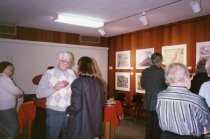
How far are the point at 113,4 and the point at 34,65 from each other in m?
4.04

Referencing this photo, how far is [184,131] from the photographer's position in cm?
210

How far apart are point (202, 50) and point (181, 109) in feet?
14.9

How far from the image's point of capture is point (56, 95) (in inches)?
115

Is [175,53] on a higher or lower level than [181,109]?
higher

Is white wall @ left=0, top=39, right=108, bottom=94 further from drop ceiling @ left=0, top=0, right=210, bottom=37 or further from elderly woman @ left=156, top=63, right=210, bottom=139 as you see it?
elderly woman @ left=156, top=63, right=210, bottom=139

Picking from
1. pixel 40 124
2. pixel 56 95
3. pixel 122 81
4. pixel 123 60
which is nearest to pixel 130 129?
pixel 122 81

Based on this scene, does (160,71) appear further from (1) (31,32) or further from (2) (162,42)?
(1) (31,32)

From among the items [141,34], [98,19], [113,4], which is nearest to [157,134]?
[113,4]

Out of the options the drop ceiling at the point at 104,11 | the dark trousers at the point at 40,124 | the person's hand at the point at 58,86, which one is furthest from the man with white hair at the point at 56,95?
the drop ceiling at the point at 104,11

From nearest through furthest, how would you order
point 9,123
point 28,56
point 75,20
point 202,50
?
point 9,123
point 202,50
point 75,20
point 28,56

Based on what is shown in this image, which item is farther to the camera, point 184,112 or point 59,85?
point 59,85

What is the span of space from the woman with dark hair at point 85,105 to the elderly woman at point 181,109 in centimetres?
80

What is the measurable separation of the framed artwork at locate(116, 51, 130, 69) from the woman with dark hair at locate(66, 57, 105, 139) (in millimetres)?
6017

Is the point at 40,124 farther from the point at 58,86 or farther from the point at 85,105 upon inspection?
the point at 85,105
